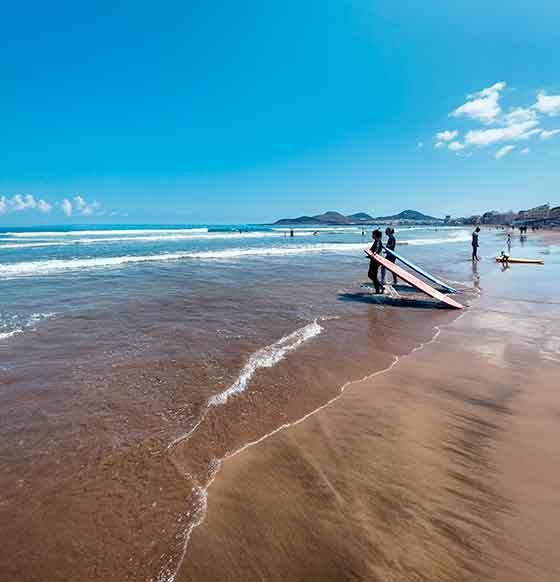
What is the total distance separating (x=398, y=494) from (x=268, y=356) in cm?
291

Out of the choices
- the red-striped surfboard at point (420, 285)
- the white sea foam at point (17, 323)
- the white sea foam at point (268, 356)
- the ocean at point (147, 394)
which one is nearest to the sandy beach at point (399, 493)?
the ocean at point (147, 394)

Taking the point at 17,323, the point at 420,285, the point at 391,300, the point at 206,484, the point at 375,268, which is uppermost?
the point at 375,268

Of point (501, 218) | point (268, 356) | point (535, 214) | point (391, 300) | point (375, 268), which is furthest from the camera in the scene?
point (501, 218)

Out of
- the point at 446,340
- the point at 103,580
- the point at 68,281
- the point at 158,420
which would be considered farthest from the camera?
the point at 68,281

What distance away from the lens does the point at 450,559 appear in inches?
73.4

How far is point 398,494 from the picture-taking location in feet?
7.64

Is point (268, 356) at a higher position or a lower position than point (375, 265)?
A: lower

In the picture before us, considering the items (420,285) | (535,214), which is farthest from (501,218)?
(420,285)

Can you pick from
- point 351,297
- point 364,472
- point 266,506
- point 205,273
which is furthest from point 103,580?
point 205,273

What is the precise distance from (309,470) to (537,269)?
1779 cm

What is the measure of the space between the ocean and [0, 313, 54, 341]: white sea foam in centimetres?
7

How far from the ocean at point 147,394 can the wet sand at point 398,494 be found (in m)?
0.28

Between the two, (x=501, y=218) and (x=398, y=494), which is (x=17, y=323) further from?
(x=501, y=218)

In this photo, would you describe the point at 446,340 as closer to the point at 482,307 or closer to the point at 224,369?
the point at 482,307
